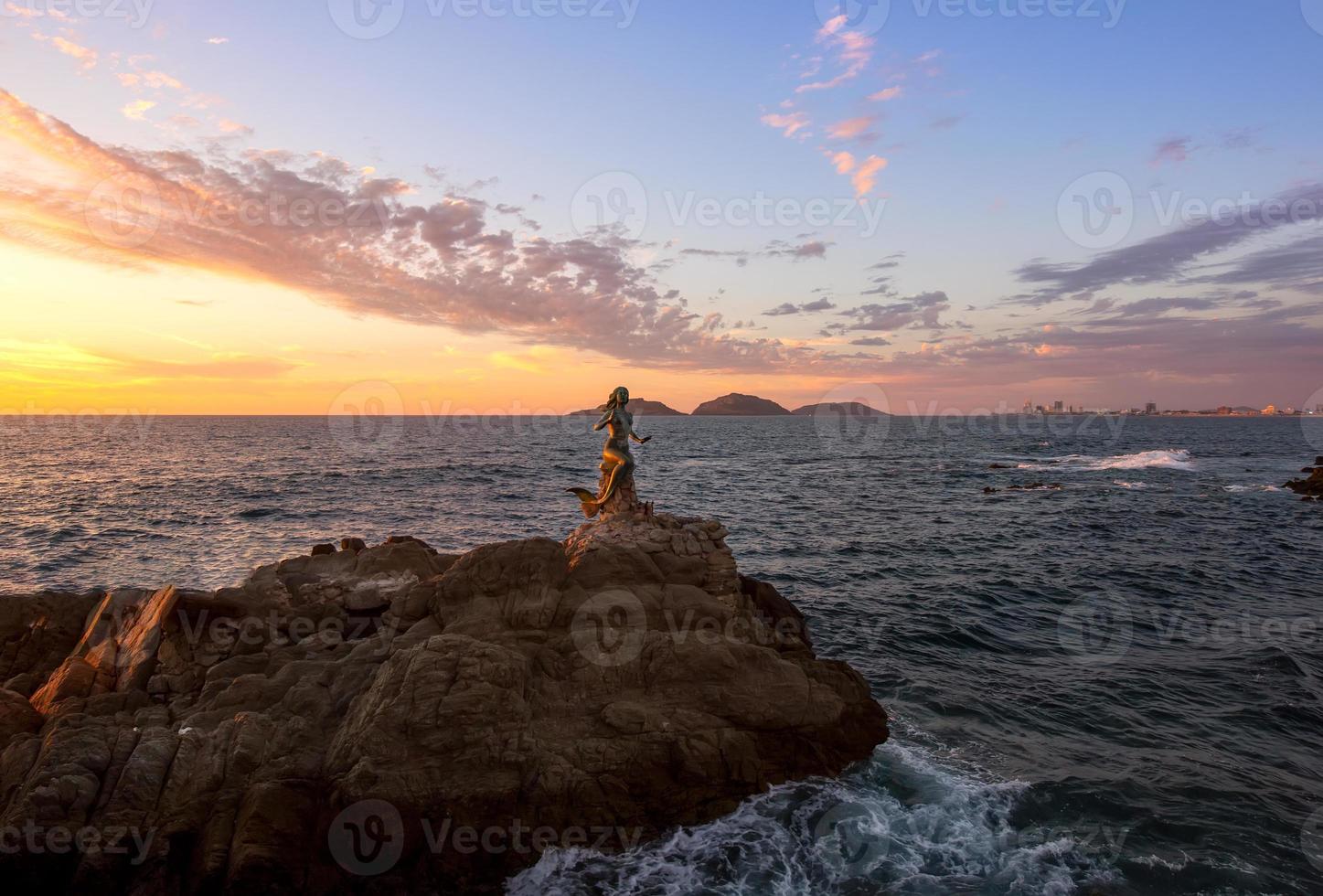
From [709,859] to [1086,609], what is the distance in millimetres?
21495

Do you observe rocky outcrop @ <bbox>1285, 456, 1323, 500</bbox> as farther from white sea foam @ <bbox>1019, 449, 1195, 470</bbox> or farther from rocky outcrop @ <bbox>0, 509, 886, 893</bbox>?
rocky outcrop @ <bbox>0, 509, 886, 893</bbox>

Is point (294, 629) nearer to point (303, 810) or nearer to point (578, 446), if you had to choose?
point (303, 810)

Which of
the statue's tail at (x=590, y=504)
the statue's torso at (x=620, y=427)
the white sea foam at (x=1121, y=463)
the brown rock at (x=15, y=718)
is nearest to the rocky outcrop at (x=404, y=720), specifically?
the brown rock at (x=15, y=718)

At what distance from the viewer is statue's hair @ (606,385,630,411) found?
63.3ft

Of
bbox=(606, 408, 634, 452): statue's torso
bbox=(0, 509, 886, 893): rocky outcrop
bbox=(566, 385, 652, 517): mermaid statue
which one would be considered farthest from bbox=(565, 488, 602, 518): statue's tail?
bbox=(606, 408, 634, 452): statue's torso

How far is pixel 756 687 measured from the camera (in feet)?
47.5

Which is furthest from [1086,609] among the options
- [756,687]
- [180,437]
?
[180,437]

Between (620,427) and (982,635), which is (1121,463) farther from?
Answer: (620,427)

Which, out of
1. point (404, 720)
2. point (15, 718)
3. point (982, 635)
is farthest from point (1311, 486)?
point (15, 718)

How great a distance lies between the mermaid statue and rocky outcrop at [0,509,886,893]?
1187 millimetres

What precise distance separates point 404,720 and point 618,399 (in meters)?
10.1

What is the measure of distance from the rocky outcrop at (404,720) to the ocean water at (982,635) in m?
1.23

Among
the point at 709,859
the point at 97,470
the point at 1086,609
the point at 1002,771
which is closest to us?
the point at 709,859

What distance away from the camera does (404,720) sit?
39.8 feet
